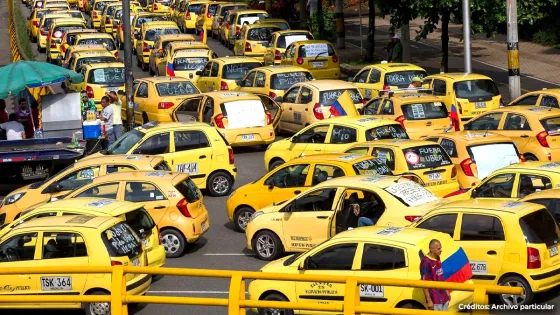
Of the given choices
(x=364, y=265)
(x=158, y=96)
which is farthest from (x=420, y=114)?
(x=364, y=265)

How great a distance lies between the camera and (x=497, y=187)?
1811cm

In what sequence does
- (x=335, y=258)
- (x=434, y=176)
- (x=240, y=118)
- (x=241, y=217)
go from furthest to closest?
(x=240, y=118) < (x=241, y=217) < (x=434, y=176) < (x=335, y=258)

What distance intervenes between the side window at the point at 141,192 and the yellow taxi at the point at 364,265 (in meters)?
4.85

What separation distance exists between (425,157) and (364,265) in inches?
261

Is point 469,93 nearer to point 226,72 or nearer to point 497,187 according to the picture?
point 226,72

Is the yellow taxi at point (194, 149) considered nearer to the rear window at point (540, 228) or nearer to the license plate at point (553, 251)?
the rear window at point (540, 228)

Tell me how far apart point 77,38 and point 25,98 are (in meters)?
14.1

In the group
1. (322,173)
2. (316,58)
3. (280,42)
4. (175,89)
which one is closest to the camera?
(322,173)

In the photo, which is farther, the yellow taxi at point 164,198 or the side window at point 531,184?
the yellow taxi at point 164,198

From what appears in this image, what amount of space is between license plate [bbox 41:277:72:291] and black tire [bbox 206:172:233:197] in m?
8.65

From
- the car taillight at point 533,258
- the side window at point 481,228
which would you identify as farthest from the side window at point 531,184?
the car taillight at point 533,258

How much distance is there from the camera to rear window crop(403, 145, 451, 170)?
785 inches

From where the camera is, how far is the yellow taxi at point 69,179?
66.9ft

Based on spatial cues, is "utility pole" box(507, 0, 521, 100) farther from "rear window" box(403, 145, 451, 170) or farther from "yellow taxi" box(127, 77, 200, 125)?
"rear window" box(403, 145, 451, 170)
